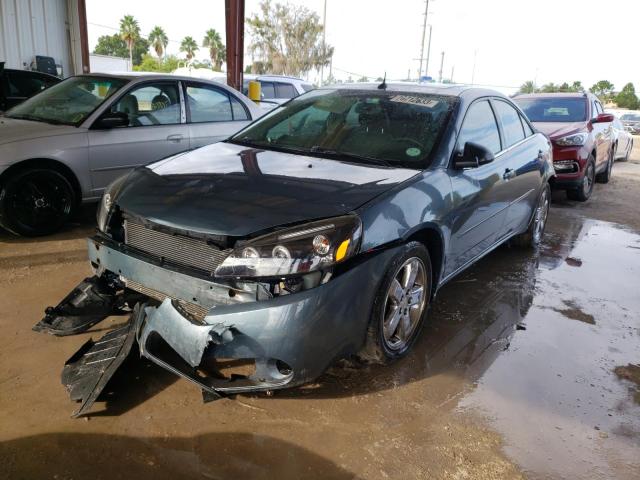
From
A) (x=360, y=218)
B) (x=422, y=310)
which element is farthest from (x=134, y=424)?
(x=422, y=310)

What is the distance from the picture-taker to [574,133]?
26.3 ft

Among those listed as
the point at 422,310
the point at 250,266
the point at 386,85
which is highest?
the point at 386,85

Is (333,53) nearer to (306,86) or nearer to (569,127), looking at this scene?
(306,86)

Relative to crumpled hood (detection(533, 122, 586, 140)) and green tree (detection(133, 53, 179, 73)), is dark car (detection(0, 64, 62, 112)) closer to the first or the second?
crumpled hood (detection(533, 122, 586, 140))

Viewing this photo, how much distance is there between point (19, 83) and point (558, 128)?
27.2ft

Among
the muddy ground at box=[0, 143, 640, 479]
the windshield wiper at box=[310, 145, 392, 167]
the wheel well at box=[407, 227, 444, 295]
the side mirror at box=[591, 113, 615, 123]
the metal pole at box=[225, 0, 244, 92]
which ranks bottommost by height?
the muddy ground at box=[0, 143, 640, 479]

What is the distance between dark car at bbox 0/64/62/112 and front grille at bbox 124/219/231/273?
613 centimetres

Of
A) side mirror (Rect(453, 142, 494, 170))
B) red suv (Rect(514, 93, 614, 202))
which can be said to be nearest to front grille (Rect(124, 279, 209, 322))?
side mirror (Rect(453, 142, 494, 170))

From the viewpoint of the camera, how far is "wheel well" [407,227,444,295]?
304cm

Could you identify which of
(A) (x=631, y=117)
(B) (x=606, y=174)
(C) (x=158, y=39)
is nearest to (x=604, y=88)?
(A) (x=631, y=117)

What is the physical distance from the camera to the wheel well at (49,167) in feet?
15.3

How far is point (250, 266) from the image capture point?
7.70ft

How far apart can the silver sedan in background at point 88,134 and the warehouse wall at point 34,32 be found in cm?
726

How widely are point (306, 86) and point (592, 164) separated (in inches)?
305
